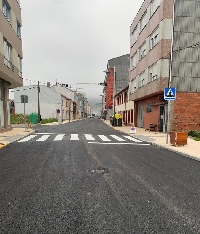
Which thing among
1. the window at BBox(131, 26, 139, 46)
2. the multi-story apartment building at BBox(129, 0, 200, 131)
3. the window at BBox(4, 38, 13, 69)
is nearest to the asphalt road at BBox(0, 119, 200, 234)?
the window at BBox(4, 38, 13, 69)

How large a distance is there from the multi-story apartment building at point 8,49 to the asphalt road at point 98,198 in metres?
11.7

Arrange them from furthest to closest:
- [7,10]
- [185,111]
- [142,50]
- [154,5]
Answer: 1. [142,50]
2. [154,5]
3. [185,111]
4. [7,10]

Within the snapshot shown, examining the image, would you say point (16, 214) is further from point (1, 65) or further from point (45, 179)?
point (1, 65)

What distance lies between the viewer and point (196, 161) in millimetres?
7281

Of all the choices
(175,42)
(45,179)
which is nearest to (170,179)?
(45,179)

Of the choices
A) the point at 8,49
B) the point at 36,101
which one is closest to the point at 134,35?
the point at 8,49

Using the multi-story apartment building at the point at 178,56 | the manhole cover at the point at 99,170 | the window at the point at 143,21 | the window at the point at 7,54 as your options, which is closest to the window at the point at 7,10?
the window at the point at 7,54

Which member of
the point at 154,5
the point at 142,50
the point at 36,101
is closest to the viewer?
the point at 154,5

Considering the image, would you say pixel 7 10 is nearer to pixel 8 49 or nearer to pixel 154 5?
pixel 8 49

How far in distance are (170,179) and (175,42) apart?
15.1m

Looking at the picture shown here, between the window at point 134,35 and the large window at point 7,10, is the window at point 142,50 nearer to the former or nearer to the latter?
the window at point 134,35

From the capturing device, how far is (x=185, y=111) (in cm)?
1738

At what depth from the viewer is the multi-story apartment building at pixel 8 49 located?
14525 mm

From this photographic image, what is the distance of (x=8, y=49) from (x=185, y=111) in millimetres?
16464
